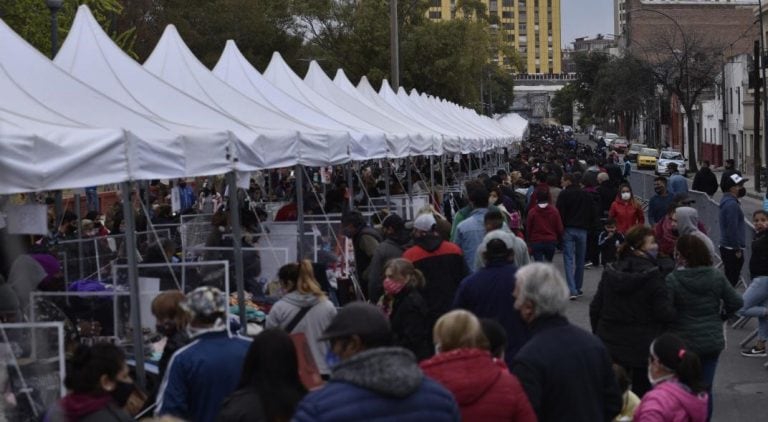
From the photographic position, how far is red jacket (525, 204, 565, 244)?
51.2 ft

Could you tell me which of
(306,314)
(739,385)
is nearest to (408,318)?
(306,314)

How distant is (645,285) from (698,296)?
0.44 metres

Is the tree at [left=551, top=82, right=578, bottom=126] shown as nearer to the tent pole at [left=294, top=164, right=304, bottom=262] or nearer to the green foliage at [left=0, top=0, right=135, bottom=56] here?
→ the green foliage at [left=0, top=0, right=135, bottom=56]

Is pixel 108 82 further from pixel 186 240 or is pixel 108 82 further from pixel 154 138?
pixel 186 240

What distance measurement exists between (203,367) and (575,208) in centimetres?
1156

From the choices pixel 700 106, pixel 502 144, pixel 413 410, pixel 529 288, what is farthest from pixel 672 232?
pixel 700 106

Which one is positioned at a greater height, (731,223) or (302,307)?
(731,223)

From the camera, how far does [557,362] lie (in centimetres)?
550

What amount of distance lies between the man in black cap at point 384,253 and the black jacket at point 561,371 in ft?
14.4

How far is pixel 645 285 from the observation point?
312 inches

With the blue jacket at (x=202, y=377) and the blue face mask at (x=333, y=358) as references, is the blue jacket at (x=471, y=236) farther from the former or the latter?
the blue jacket at (x=202, y=377)

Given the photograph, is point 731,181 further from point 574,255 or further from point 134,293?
point 134,293

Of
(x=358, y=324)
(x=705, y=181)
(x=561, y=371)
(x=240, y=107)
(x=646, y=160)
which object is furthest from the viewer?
(x=646, y=160)

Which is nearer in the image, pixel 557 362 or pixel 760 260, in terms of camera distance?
pixel 557 362
